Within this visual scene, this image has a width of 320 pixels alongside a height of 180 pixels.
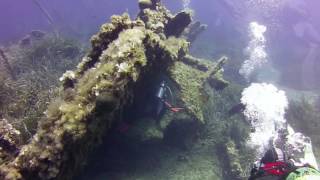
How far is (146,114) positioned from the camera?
6.62 metres

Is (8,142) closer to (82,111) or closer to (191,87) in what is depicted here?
(82,111)

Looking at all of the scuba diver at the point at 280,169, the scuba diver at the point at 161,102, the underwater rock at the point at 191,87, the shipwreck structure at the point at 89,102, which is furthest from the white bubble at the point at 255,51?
the scuba diver at the point at 280,169

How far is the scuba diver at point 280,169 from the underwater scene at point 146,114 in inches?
0.4

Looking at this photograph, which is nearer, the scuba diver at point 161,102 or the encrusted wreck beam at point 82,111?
the encrusted wreck beam at point 82,111

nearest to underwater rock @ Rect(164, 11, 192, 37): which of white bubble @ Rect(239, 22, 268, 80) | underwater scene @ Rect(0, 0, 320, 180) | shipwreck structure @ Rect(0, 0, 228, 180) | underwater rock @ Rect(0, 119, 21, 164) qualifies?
underwater scene @ Rect(0, 0, 320, 180)

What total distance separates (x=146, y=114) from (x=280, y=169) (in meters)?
3.61

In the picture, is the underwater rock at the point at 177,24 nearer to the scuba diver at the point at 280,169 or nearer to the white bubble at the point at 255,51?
the scuba diver at the point at 280,169

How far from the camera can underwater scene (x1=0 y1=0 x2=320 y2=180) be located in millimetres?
3924

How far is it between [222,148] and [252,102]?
11.8 ft

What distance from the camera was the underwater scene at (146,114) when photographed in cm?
392

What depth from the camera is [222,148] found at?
27.2 feet

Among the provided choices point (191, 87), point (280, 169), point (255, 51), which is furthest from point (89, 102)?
point (255, 51)

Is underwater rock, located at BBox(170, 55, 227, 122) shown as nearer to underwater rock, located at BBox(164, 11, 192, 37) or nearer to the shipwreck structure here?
underwater rock, located at BBox(164, 11, 192, 37)

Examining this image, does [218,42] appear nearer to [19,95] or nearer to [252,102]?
[252,102]
